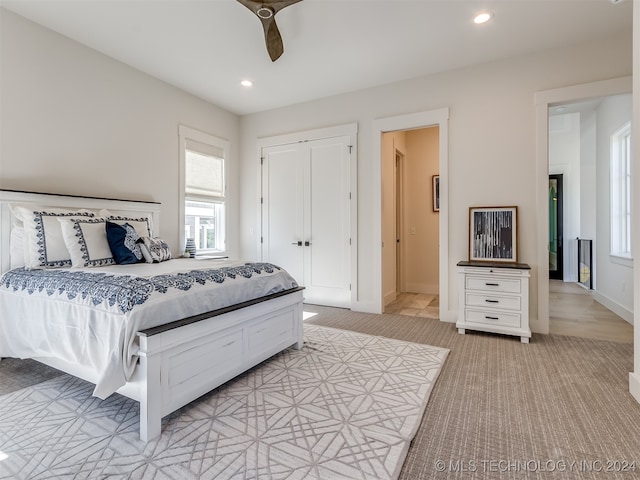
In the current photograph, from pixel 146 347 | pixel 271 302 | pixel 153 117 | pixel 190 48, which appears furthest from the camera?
pixel 153 117

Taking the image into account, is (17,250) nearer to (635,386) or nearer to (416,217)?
(635,386)

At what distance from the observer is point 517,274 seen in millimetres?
3141

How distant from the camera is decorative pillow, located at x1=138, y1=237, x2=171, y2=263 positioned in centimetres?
293

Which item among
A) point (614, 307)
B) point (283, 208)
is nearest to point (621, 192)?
point (614, 307)

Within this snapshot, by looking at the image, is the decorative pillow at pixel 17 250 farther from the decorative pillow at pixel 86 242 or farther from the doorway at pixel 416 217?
the doorway at pixel 416 217

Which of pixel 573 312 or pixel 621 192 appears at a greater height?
pixel 621 192

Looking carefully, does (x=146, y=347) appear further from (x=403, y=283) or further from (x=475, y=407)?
(x=403, y=283)

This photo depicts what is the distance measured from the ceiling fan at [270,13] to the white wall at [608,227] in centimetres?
391

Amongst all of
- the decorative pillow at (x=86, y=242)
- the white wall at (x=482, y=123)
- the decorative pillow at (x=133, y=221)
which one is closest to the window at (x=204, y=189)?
the decorative pillow at (x=133, y=221)

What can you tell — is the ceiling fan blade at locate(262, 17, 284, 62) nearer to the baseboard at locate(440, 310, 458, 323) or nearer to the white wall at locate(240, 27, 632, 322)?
the white wall at locate(240, 27, 632, 322)

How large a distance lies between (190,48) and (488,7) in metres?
2.81

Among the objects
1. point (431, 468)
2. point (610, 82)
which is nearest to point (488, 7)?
point (610, 82)

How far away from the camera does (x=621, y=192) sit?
13.7 ft

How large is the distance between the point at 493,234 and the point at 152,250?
3500mm
